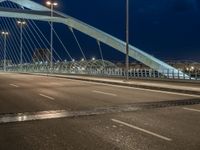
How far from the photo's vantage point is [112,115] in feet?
41.5

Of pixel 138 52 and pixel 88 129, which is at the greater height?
pixel 138 52

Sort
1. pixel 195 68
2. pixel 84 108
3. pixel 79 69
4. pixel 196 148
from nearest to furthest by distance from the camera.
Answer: pixel 196 148, pixel 84 108, pixel 195 68, pixel 79 69

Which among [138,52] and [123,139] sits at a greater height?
[138,52]

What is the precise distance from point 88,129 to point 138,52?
3888 cm

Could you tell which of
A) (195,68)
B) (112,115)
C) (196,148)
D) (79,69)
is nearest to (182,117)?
(112,115)

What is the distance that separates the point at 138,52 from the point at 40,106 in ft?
112

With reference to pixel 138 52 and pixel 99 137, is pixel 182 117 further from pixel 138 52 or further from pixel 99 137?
pixel 138 52

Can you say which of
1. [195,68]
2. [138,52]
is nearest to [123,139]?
[195,68]

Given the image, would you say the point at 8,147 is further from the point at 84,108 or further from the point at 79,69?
the point at 79,69

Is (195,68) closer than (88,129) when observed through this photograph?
No

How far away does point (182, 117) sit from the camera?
12172 millimetres

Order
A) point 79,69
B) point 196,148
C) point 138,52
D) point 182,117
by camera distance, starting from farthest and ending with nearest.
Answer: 1. point 79,69
2. point 138,52
3. point 182,117
4. point 196,148

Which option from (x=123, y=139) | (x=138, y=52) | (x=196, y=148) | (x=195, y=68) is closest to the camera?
(x=196, y=148)

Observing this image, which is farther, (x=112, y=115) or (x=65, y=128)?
(x=112, y=115)
